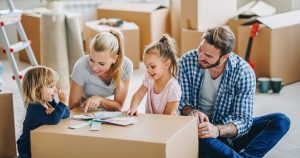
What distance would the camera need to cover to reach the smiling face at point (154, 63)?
227 centimetres

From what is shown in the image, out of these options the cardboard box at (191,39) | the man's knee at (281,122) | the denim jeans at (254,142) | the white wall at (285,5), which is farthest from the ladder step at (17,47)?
the white wall at (285,5)

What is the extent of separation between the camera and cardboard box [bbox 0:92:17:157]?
225 centimetres

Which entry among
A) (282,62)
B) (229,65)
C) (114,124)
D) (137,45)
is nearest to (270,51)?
(282,62)

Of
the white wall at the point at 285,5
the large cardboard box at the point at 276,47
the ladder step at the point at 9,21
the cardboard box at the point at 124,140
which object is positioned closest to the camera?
the cardboard box at the point at 124,140

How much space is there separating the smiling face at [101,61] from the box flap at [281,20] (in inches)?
73.2

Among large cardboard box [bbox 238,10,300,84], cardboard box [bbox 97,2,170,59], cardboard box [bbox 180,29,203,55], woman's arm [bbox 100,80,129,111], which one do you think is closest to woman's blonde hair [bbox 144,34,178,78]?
woman's arm [bbox 100,80,129,111]

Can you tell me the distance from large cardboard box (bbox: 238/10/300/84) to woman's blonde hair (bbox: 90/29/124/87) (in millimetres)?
1784

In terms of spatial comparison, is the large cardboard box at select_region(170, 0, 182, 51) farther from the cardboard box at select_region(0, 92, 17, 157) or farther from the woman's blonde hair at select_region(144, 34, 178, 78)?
the cardboard box at select_region(0, 92, 17, 157)

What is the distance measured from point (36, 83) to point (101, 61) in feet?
1.14

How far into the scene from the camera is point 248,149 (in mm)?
2344

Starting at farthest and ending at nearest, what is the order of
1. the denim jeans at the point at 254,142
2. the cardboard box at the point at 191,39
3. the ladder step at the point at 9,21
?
the cardboard box at the point at 191,39
the ladder step at the point at 9,21
the denim jeans at the point at 254,142

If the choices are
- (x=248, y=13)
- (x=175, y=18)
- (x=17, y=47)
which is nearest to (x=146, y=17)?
(x=175, y=18)

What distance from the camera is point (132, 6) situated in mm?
5230

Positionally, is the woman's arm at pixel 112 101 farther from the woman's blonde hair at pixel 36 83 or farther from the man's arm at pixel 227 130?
the man's arm at pixel 227 130
